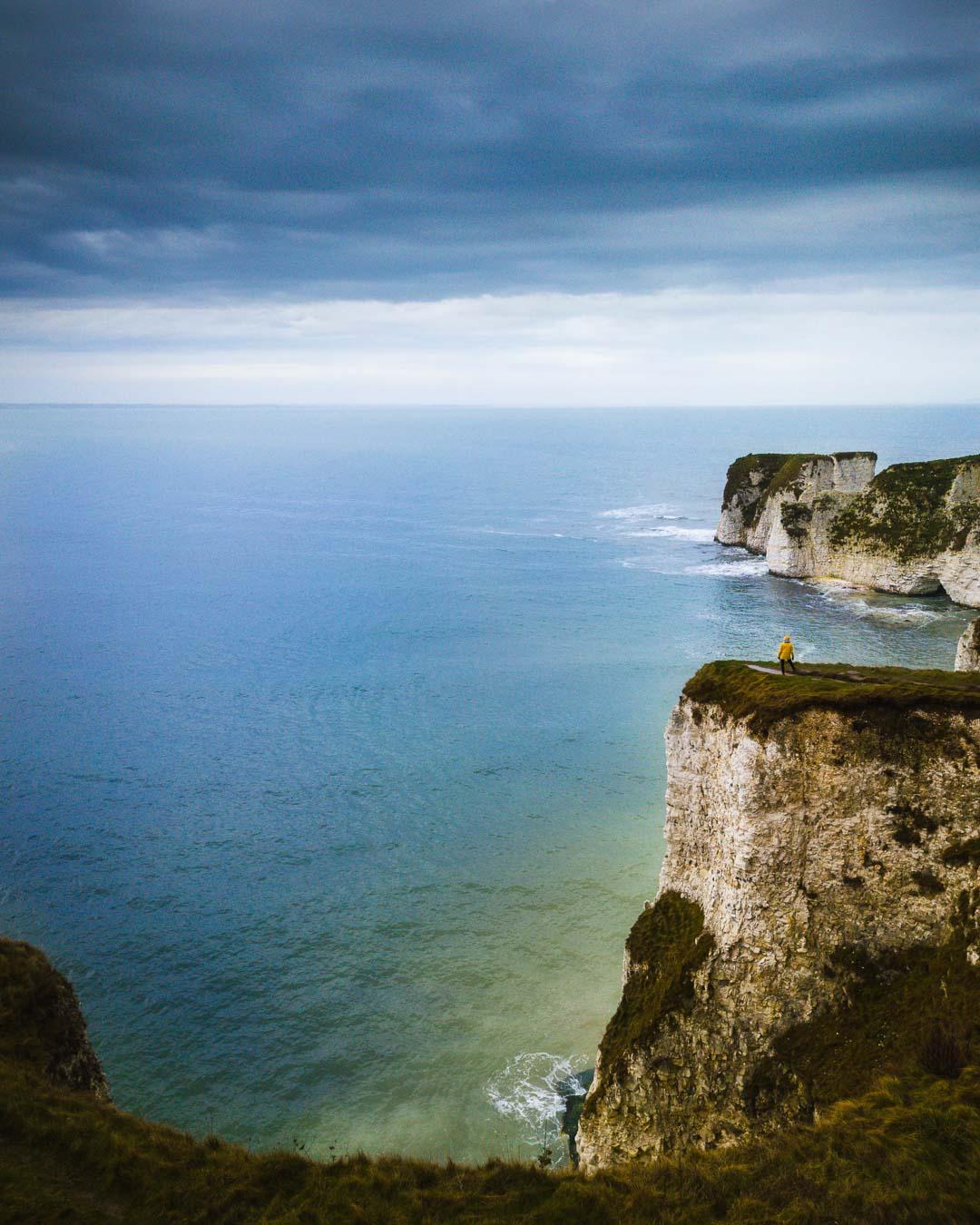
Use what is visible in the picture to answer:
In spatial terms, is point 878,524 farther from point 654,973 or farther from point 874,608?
Result: point 654,973

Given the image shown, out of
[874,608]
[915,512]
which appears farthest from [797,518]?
[874,608]

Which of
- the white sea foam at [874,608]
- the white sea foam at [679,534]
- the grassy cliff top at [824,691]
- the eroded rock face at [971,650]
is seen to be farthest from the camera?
the white sea foam at [679,534]

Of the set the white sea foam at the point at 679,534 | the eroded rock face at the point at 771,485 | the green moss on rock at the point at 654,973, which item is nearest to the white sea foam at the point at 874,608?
the eroded rock face at the point at 771,485

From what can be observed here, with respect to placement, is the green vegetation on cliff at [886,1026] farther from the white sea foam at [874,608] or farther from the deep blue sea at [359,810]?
the white sea foam at [874,608]

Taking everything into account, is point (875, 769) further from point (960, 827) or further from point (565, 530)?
point (565, 530)

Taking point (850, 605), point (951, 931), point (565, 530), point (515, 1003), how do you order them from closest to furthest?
point (951, 931)
point (515, 1003)
point (850, 605)
point (565, 530)

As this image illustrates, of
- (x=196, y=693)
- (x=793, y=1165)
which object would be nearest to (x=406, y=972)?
(x=793, y=1165)
